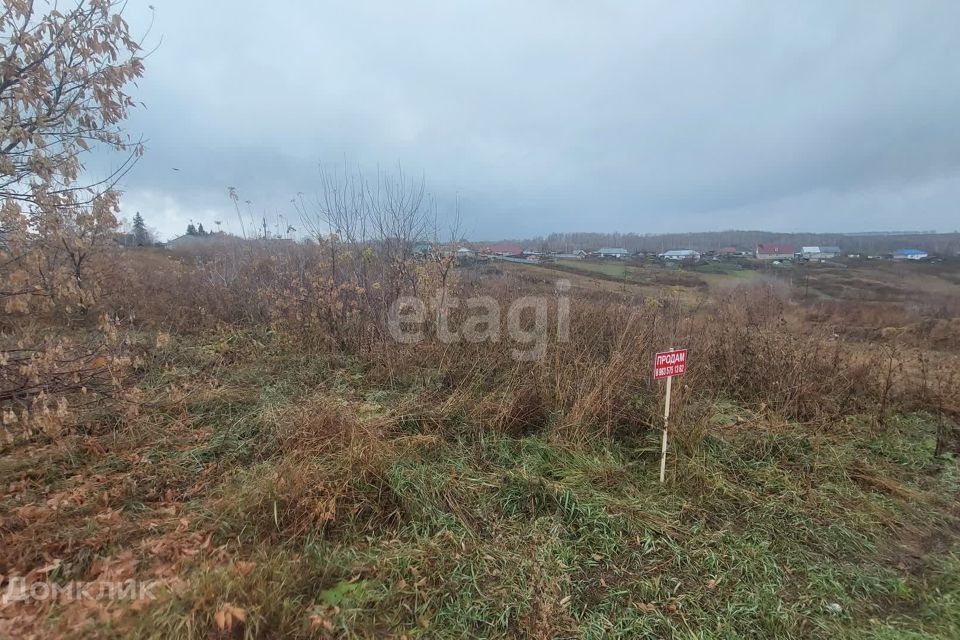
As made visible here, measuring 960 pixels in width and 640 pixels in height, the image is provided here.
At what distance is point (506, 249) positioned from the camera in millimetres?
10992

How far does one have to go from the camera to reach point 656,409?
3.70 meters

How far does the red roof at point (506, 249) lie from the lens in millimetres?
10006

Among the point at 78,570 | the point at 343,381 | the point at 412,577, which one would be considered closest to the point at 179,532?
the point at 78,570

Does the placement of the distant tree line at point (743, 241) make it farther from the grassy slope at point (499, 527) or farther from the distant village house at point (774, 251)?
the grassy slope at point (499, 527)

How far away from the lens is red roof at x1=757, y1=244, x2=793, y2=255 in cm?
1589

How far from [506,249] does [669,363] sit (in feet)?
27.2

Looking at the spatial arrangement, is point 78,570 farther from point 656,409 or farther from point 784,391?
point 784,391

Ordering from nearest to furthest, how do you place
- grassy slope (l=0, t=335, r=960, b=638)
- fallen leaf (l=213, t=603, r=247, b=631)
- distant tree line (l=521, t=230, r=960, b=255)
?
fallen leaf (l=213, t=603, r=247, b=631), grassy slope (l=0, t=335, r=960, b=638), distant tree line (l=521, t=230, r=960, b=255)

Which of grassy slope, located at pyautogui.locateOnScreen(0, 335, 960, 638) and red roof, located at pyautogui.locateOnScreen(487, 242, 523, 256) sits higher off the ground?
red roof, located at pyautogui.locateOnScreen(487, 242, 523, 256)

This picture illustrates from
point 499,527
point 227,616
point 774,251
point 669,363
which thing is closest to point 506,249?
point 669,363

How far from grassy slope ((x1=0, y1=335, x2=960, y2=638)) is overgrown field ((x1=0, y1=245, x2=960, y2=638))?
1cm

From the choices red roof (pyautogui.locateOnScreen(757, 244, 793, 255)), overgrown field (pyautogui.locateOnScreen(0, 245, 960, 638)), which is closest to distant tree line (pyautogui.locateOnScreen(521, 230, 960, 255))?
red roof (pyautogui.locateOnScreen(757, 244, 793, 255))

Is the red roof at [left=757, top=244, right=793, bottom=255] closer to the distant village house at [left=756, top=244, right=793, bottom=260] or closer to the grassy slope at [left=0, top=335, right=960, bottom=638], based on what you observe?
the distant village house at [left=756, top=244, right=793, bottom=260]

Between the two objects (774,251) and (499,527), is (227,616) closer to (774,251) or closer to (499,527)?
(499,527)
